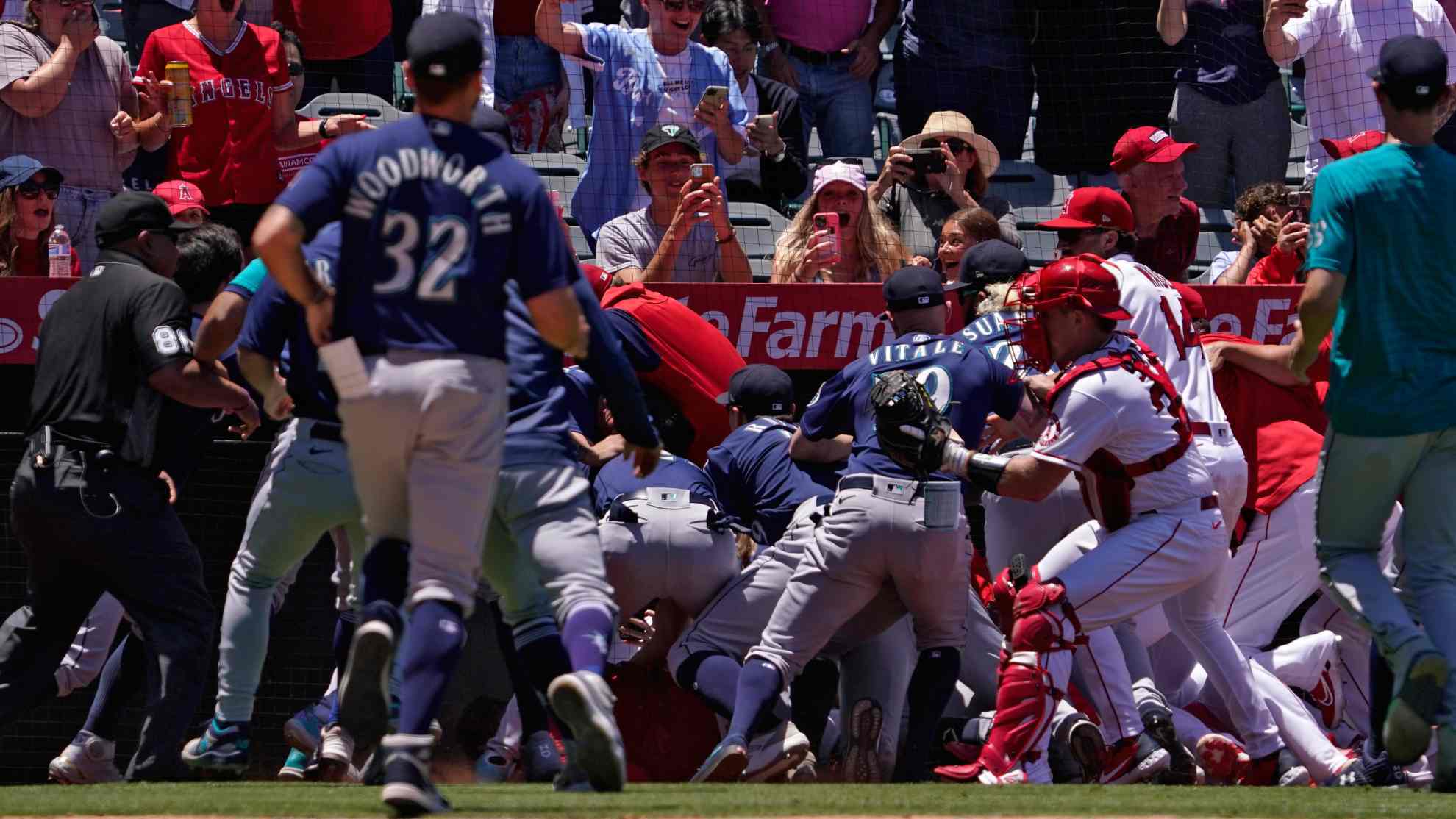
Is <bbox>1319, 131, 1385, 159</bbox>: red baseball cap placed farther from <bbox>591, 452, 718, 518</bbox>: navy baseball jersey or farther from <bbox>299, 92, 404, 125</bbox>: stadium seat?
<bbox>299, 92, 404, 125</bbox>: stadium seat

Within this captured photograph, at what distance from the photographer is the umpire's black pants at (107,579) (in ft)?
19.6

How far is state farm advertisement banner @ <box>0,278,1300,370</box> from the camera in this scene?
7.77 meters

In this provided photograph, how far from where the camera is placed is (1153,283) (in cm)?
673

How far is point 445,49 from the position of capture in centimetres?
426

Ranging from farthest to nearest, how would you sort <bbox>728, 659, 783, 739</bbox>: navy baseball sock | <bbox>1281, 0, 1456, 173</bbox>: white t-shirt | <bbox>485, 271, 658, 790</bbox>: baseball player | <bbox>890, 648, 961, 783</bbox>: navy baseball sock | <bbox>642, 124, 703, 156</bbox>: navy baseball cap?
<bbox>1281, 0, 1456, 173</bbox>: white t-shirt
<bbox>642, 124, 703, 156</bbox>: navy baseball cap
<bbox>890, 648, 961, 783</bbox>: navy baseball sock
<bbox>728, 659, 783, 739</bbox>: navy baseball sock
<bbox>485, 271, 658, 790</bbox>: baseball player

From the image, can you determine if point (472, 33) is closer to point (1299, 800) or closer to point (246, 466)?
point (1299, 800)

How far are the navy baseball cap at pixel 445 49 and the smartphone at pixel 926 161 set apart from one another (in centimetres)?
447

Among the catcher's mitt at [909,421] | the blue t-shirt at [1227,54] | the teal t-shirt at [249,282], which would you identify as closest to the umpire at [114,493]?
the teal t-shirt at [249,282]

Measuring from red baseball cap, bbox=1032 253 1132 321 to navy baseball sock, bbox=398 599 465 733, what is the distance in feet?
7.98

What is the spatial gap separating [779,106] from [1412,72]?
450cm

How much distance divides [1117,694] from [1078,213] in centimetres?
189

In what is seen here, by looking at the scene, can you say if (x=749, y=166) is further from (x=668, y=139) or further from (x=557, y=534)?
(x=557, y=534)

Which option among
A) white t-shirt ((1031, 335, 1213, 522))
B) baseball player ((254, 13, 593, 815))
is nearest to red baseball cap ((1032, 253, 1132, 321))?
white t-shirt ((1031, 335, 1213, 522))

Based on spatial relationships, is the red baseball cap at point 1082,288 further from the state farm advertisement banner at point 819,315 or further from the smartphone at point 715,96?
the smartphone at point 715,96
